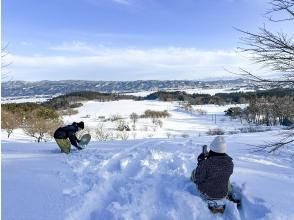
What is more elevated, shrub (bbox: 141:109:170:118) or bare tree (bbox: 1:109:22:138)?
bare tree (bbox: 1:109:22:138)

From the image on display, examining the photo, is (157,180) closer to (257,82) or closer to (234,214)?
(234,214)

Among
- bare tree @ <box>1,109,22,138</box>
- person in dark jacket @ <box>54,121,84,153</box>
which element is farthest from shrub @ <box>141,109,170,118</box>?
person in dark jacket @ <box>54,121,84,153</box>

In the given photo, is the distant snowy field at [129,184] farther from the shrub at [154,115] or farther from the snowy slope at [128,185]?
the shrub at [154,115]

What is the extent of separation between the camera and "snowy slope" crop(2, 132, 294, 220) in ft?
19.8

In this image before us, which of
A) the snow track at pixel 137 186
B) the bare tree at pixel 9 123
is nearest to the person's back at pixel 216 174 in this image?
the snow track at pixel 137 186

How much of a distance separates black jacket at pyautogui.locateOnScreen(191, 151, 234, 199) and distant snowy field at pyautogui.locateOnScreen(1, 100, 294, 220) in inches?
9.8

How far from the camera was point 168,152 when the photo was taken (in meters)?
10.1

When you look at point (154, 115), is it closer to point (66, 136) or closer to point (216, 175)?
point (66, 136)

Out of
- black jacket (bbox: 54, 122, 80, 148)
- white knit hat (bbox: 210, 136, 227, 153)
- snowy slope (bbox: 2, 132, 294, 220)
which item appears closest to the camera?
snowy slope (bbox: 2, 132, 294, 220)

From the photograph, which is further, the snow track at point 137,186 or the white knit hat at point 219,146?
the white knit hat at point 219,146

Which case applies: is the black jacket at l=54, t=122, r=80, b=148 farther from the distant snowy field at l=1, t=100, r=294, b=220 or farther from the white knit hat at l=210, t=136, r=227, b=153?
the white knit hat at l=210, t=136, r=227, b=153

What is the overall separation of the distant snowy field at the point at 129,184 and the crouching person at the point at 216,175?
17 cm

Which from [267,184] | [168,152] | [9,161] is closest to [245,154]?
[168,152]

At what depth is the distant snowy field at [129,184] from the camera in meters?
6.03
